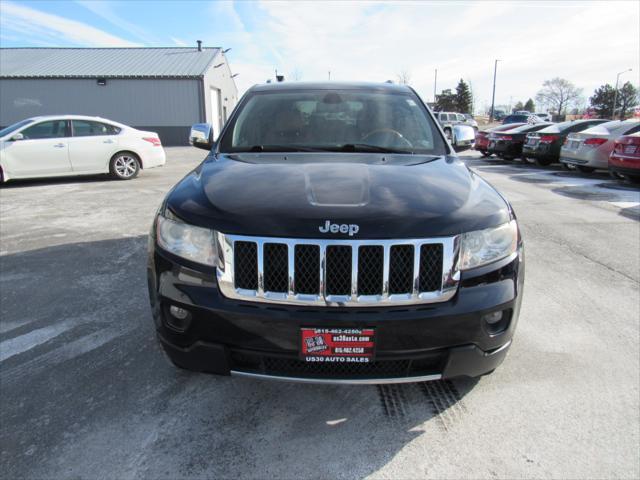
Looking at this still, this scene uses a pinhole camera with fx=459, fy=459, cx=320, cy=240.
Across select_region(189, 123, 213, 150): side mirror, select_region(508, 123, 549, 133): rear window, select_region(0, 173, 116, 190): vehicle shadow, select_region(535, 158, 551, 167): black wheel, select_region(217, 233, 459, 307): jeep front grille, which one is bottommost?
select_region(0, 173, 116, 190): vehicle shadow

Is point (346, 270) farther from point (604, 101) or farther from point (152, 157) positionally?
point (604, 101)

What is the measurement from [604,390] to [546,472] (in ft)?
2.94

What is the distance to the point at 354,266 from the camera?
189cm

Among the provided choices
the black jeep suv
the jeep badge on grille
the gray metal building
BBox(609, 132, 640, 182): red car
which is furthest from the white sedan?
the gray metal building

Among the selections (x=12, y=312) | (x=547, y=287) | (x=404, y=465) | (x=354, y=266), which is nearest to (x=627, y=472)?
(x=404, y=465)

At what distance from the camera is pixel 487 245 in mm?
2039

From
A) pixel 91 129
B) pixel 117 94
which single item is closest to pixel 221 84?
pixel 117 94

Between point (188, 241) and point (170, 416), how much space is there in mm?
949

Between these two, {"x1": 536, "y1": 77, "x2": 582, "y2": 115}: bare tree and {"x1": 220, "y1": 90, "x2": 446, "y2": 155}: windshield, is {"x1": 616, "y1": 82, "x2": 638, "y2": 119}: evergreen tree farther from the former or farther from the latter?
{"x1": 220, "y1": 90, "x2": 446, "y2": 155}: windshield

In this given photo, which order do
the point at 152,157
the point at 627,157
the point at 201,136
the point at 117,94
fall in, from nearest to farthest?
the point at 201,136
the point at 627,157
the point at 152,157
the point at 117,94

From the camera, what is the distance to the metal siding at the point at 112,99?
25.2m

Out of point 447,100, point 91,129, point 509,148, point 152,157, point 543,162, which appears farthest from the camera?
point 447,100

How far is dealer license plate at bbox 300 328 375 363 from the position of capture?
190cm

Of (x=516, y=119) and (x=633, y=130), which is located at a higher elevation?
(x=516, y=119)
